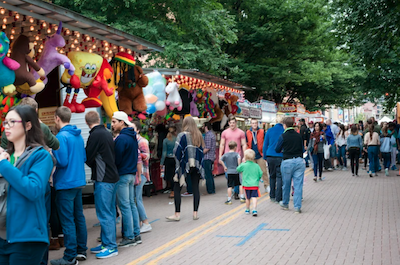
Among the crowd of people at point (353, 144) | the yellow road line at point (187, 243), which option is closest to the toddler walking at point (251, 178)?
the yellow road line at point (187, 243)

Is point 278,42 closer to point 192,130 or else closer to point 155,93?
point 155,93

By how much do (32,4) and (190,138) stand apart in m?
3.91

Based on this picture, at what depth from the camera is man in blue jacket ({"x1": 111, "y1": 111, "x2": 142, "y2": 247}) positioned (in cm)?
711

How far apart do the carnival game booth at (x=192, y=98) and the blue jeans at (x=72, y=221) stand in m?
4.86

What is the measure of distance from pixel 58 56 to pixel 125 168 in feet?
7.20

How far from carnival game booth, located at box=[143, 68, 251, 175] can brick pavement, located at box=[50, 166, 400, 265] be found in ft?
8.16

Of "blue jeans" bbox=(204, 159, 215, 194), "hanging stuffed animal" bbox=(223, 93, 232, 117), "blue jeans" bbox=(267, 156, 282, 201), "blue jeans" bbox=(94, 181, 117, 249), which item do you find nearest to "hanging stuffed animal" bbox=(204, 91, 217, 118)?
"hanging stuffed animal" bbox=(223, 93, 232, 117)

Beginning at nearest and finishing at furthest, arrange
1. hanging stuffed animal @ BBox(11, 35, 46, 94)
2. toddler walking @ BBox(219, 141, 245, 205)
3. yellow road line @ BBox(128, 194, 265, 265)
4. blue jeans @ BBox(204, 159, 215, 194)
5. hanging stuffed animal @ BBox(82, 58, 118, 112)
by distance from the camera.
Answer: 1. yellow road line @ BBox(128, 194, 265, 265)
2. hanging stuffed animal @ BBox(11, 35, 46, 94)
3. hanging stuffed animal @ BBox(82, 58, 118, 112)
4. toddler walking @ BBox(219, 141, 245, 205)
5. blue jeans @ BBox(204, 159, 215, 194)

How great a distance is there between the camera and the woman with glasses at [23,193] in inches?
129

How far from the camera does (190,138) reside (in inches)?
362

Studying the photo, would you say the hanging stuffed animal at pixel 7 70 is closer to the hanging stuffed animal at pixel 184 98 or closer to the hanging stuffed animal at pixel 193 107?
the hanging stuffed animal at pixel 184 98

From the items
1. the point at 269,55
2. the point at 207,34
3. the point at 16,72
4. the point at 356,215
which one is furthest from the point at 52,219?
the point at 269,55

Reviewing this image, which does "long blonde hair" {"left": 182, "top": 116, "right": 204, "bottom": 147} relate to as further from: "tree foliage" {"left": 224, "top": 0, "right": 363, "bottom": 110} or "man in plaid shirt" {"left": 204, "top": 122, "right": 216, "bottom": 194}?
"tree foliage" {"left": 224, "top": 0, "right": 363, "bottom": 110}

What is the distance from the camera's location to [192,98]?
13.8m
